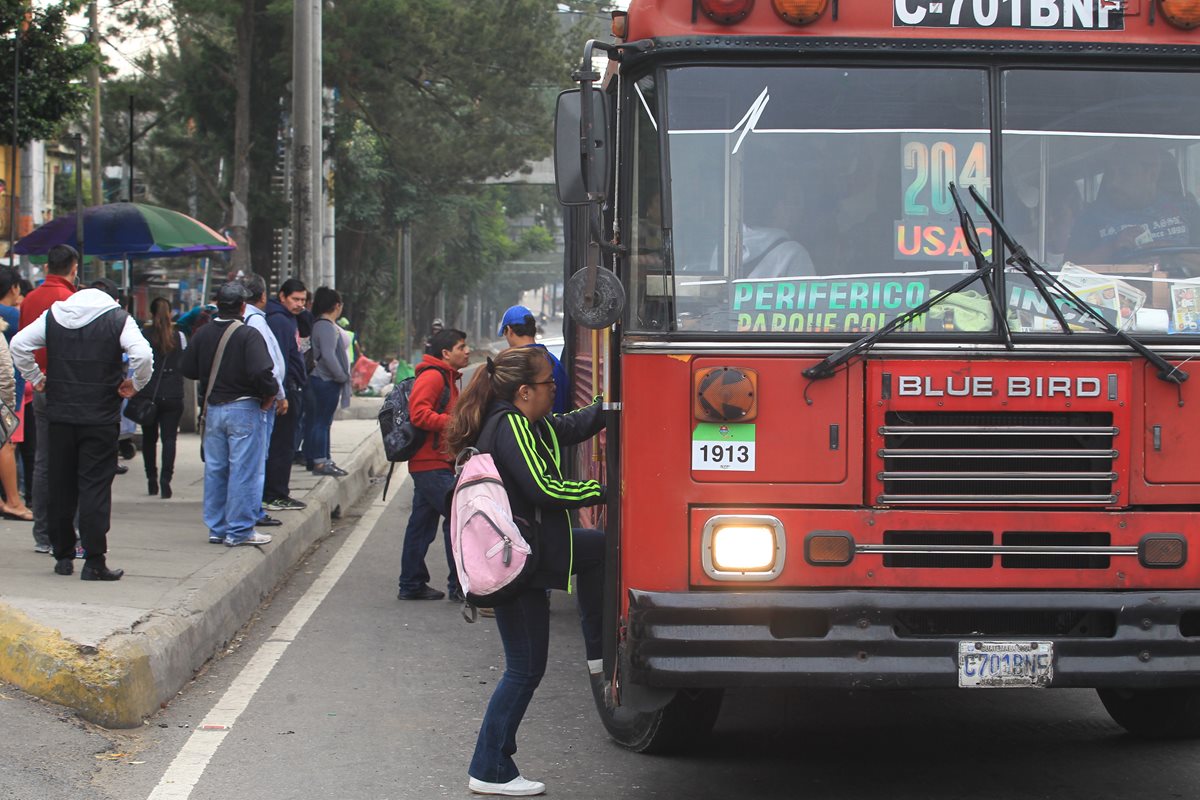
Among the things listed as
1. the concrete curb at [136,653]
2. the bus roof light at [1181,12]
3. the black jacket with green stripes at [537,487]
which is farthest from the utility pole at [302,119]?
the bus roof light at [1181,12]

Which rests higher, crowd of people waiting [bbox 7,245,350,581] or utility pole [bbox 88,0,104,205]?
utility pole [bbox 88,0,104,205]

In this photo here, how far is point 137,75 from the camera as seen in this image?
3625 cm

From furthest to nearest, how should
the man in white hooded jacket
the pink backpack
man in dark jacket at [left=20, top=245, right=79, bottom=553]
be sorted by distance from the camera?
man in dark jacket at [left=20, top=245, right=79, bottom=553]
the man in white hooded jacket
the pink backpack

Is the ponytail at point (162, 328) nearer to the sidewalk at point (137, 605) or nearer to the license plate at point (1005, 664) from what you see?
the sidewalk at point (137, 605)

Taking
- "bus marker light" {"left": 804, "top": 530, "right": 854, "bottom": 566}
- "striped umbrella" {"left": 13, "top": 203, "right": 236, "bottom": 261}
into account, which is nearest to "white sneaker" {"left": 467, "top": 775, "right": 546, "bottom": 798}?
"bus marker light" {"left": 804, "top": 530, "right": 854, "bottom": 566}

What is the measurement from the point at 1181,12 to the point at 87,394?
599cm

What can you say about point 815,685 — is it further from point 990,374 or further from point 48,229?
point 48,229

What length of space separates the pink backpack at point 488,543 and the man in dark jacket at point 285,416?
7.07m

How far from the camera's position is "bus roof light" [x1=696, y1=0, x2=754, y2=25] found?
5.35 meters

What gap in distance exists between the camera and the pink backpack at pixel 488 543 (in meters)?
5.58

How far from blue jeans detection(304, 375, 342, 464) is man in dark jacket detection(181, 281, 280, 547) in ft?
13.9

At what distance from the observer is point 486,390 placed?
230 inches

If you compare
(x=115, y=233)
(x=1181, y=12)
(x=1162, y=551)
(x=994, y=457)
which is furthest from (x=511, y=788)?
(x=115, y=233)

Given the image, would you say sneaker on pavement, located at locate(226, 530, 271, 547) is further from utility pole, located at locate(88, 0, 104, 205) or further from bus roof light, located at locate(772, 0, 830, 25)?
utility pole, located at locate(88, 0, 104, 205)
